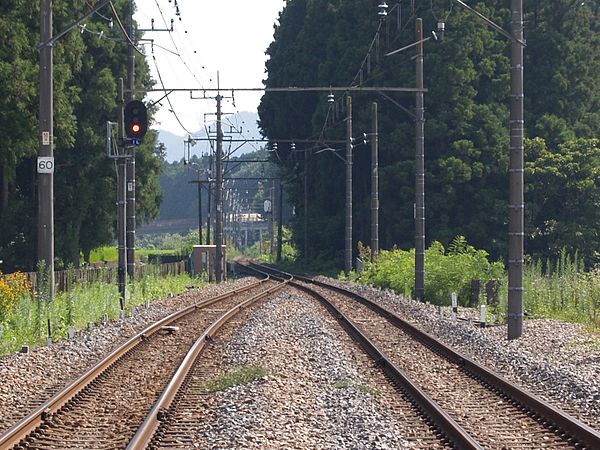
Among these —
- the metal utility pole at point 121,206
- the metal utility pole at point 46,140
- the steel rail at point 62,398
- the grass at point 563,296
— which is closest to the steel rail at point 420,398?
the steel rail at point 62,398

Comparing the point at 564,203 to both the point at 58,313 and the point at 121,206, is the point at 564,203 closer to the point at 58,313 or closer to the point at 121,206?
the point at 121,206

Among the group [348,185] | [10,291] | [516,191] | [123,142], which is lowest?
[10,291]

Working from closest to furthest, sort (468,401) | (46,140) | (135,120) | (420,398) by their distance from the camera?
1. (420,398)
2. (468,401)
3. (46,140)
4. (135,120)

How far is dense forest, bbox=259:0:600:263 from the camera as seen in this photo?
5472 centimetres

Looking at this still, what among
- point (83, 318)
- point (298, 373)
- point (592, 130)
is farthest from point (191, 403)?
point (592, 130)

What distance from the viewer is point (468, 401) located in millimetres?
14039

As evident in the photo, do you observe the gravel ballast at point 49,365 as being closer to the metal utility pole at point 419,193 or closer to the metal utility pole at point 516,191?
the metal utility pole at point 516,191

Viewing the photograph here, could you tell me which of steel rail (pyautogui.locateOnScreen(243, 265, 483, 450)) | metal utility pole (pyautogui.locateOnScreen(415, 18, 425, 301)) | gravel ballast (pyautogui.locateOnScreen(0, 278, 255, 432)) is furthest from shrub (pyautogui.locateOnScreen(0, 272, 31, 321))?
metal utility pole (pyautogui.locateOnScreen(415, 18, 425, 301))

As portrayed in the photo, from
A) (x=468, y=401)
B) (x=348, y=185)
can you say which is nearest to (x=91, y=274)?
(x=348, y=185)

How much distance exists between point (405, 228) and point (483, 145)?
6.04 meters

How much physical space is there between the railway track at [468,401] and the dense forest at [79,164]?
79.5 feet

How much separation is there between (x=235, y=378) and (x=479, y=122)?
45.6 m

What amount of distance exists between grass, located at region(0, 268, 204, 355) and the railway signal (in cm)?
423

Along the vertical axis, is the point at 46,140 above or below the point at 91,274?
above
